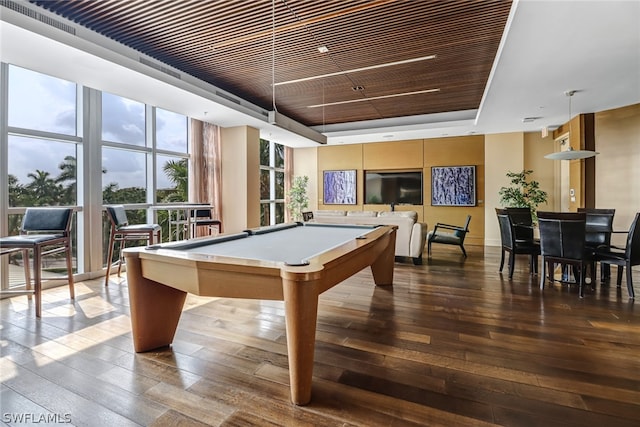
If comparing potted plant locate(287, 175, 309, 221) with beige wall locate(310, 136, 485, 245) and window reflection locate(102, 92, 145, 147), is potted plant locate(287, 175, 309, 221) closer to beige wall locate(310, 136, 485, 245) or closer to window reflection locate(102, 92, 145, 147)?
beige wall locate(310, 136, 485, 245)

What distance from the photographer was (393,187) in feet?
28.9

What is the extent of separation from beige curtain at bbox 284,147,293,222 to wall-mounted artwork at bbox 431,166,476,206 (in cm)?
414

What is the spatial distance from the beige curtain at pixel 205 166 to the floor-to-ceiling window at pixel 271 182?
198 centimetres

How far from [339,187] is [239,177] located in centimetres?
365

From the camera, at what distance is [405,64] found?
4.52 m

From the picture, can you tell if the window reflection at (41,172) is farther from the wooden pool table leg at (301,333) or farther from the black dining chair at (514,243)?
the black dining chair at (514,243)

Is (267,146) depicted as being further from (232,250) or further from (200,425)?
(200,425)

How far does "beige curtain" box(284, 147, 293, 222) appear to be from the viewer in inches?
372

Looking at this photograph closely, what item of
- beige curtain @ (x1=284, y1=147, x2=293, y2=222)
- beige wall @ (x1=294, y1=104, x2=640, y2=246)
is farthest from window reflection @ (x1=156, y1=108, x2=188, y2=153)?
beige wall @ (x1=294, y1=104, x2=640, y2=246)

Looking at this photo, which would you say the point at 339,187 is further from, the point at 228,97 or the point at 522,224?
the point at 522,224

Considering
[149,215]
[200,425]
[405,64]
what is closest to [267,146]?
[149,215]

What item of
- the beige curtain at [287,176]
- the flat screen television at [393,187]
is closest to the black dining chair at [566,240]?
the flat screen television at [393,187]

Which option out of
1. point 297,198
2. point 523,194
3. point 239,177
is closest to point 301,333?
point 239,177

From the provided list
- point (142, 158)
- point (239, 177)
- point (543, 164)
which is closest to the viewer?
point (142, 158)
